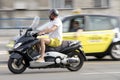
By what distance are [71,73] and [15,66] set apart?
1.33 meters

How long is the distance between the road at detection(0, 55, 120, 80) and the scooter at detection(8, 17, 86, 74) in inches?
7.4

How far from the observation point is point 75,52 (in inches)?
523

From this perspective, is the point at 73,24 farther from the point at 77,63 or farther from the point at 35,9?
the point at 35,9

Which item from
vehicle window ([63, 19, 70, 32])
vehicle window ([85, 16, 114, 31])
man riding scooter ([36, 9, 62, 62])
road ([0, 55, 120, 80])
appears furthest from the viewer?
vehicle window ([85, 16, 114, 31])

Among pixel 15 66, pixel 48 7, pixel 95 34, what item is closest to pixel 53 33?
pixel 15 66

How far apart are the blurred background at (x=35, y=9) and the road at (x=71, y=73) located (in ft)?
43.4

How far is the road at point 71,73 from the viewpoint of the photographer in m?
12.0

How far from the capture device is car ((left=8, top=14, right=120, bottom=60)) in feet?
51.1

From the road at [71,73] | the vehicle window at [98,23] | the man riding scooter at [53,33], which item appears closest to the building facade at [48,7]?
the vehicle window at [98,23]

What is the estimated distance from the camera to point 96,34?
15.7m

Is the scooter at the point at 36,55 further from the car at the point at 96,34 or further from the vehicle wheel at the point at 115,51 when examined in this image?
the vehicle wheel at the point at 115,51

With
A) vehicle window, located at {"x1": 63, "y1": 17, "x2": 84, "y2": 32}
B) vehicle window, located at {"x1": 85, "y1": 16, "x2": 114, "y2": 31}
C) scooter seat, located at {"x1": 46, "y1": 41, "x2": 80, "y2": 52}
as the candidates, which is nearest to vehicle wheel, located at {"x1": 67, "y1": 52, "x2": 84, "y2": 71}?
scooter seat, located at {"x1": 46, "y1": 41, "x2": 80, "y2": 52}

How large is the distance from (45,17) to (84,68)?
15295 mm

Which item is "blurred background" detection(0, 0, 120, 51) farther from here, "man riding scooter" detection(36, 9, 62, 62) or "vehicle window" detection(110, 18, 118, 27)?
"man riding scooter" detection(36, 9, 62, 62)
